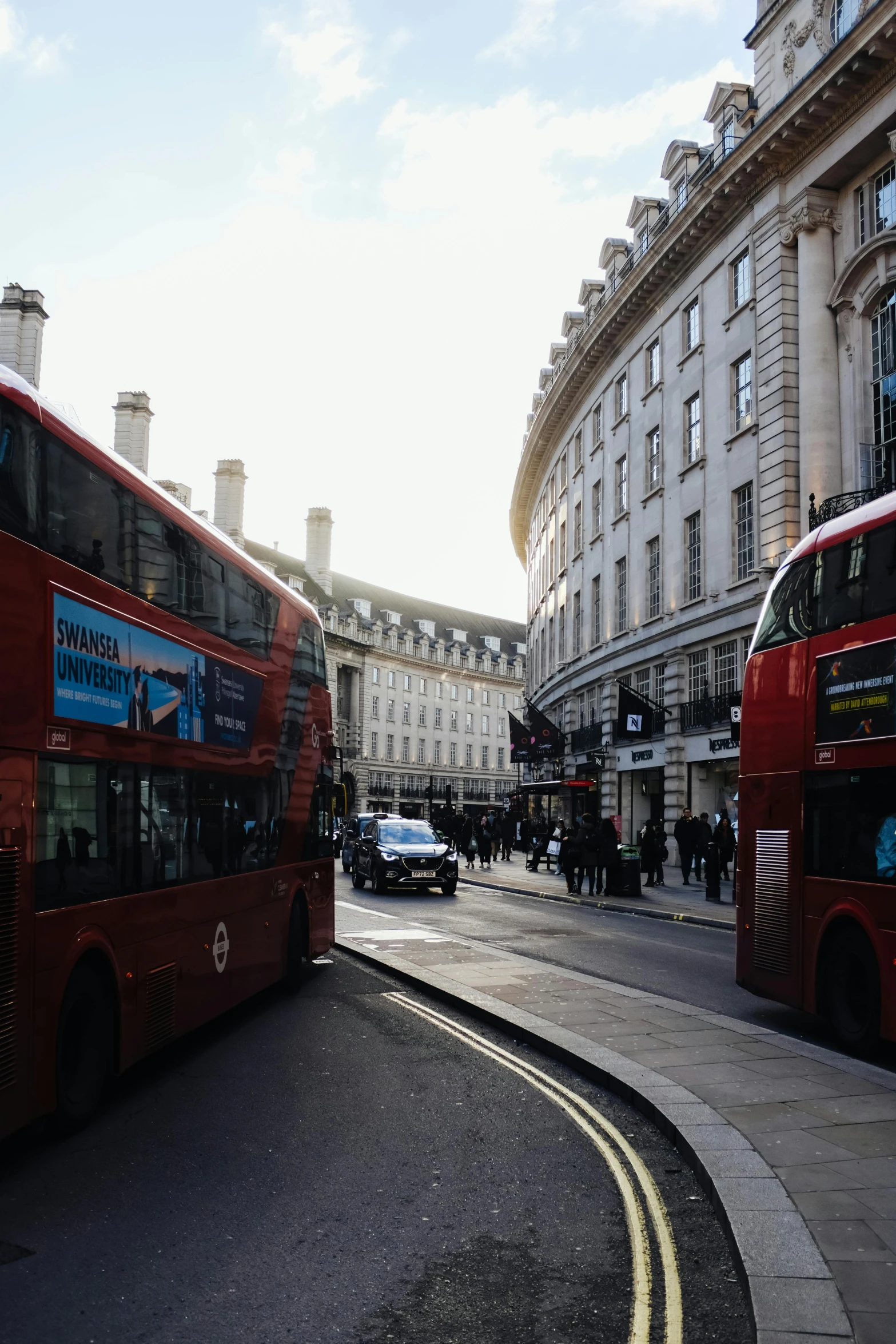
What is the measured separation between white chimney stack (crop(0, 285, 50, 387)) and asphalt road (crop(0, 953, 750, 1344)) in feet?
130

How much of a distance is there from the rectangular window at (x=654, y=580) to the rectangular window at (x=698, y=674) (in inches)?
112

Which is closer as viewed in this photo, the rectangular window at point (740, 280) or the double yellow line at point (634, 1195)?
the double yellow line at point (634, 1195)

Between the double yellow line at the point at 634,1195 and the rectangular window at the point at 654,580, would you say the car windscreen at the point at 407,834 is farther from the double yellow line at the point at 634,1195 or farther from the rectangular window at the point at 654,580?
the double yellow line at the point at 634,1195

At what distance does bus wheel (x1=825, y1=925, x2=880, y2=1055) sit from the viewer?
27.1 ft

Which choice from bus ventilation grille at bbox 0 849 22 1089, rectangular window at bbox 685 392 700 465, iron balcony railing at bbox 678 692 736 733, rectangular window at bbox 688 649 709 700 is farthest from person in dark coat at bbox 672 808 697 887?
bus ventilation grille at bbox 0 849 22 1089

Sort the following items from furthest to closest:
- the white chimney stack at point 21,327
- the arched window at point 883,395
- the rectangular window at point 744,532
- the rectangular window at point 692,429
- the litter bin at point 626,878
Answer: the white chimney stack at point 21,327 → the rectangular window at point 692,429 → the rectangular window at point 744,532 → the arched window at point 883,395 → the litter bin at point 626,878

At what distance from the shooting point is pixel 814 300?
27562 mm

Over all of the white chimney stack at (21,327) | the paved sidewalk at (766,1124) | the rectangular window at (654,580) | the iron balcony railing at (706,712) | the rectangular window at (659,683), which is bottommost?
the paved sidewalk at (766,1124)

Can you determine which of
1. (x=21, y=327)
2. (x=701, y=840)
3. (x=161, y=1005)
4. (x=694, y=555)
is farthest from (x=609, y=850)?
(x=21, y=327)

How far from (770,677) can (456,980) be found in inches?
171

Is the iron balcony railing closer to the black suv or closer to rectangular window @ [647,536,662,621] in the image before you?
rectangular window @ [647,536,662,621]

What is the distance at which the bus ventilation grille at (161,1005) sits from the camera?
7336 millimetres

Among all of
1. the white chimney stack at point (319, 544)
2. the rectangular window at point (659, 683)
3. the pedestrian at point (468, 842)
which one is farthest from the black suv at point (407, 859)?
the white chimney stack at point (319, 544)

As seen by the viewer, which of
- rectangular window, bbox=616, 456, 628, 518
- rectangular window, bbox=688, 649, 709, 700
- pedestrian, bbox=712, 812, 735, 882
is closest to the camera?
pedestrian, bbox=712, 812, 735, 882
